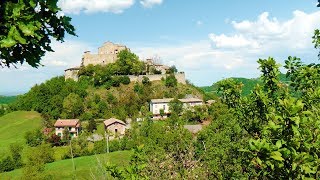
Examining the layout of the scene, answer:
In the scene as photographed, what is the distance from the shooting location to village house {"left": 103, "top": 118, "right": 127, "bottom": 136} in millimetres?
67375

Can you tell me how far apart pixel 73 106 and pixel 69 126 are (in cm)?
927

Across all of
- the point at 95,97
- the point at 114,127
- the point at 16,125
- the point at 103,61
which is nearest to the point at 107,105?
the point at 95,97

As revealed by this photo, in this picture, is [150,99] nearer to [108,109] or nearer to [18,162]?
[108,109]

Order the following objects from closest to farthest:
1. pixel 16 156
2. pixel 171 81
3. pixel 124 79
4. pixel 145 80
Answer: pixel 16 156 → pixel 124 79 → pixel 145 80 → pixel 171 81

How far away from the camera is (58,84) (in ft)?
281

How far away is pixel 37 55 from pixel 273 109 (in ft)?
12.9

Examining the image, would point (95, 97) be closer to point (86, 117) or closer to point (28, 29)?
point (86, 117)

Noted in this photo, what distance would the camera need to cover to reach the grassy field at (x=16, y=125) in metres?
69.1

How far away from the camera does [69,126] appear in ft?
226

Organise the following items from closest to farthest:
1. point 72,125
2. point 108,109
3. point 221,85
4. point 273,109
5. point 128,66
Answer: point 273,109 < point 221,85 < point 72,125 < point 108,109 < point 128,66

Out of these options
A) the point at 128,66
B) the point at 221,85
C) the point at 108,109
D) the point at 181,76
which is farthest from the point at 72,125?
the point at 221,85

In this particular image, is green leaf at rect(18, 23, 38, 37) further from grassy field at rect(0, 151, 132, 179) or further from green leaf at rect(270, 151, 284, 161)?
grassy field at rect(0, 151, 132, 179)

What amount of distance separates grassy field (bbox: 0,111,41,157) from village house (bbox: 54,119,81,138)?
21.1 ft

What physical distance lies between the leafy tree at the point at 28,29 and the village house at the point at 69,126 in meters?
66.3
